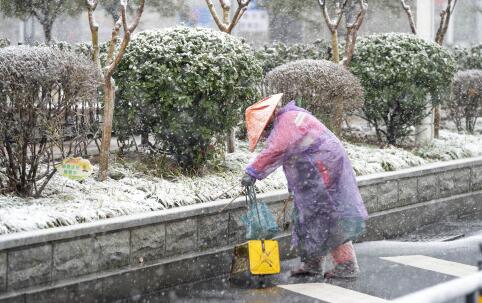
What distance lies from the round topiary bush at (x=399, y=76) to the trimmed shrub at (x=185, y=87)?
2.82 metres

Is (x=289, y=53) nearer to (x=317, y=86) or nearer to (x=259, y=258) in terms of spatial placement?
(x=317, y=86)

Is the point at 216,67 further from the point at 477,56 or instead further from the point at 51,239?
the point at 477,56

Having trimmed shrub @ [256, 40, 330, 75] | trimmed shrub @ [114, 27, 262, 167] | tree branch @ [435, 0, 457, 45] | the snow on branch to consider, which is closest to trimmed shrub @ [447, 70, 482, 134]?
tree branch @ [435, 0, 457, 45]

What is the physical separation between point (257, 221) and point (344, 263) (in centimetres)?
87

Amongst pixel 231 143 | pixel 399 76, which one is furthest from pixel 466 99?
pixel 231 143

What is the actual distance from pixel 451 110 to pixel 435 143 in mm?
1923

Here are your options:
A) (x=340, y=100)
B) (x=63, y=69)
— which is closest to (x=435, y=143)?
(x=340, y=100)

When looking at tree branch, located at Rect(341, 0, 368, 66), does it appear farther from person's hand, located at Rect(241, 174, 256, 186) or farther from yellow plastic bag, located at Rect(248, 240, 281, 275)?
yellow plastic bag, located at Rect(248, 240, 281, 275)

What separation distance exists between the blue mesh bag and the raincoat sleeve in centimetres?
24

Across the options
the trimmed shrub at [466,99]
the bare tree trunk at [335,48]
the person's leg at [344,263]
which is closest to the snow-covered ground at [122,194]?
the person's leg at [344,263]

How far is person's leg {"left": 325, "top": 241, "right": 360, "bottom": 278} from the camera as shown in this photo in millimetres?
7422

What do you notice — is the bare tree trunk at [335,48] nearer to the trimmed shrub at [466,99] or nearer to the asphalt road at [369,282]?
the trimmed shrub at [466,99]

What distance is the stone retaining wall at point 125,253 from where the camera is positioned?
20.5 feet

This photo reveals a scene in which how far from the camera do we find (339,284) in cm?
733
